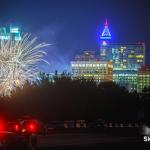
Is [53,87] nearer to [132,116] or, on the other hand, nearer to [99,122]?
[132,116]

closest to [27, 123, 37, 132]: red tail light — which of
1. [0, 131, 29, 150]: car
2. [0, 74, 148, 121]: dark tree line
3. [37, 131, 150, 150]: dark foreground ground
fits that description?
[37, 131, 150, 150]: dark foreground ground

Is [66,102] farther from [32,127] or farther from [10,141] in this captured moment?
[10,141]

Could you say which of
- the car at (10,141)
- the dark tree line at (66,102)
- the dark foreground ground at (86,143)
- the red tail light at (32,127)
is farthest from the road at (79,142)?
the dark tree line at (66,102)

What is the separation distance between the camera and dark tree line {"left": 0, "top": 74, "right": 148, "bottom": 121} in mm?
76938

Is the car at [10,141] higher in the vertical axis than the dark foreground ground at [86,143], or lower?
higher

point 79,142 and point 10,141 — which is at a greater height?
point 10,141

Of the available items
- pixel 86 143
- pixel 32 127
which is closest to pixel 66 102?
pixel 32 127

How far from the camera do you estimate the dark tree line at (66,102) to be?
76.9 meters

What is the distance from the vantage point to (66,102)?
8350 centimetres

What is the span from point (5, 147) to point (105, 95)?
233 feet

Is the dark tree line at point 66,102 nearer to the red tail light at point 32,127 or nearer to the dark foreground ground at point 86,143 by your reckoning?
the red tail light at point 32,127

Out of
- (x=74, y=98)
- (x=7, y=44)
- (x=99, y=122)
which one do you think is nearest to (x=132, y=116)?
(x=74, y=98)

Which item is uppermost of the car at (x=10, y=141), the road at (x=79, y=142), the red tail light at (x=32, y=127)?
the car at (x=10, y=141)

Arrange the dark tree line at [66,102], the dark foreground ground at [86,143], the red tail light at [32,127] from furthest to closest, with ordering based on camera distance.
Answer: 1. the dark tree line at [66,102]
2. the red tail light at [32,127]
3. the dark foreground ground at [86,143]
